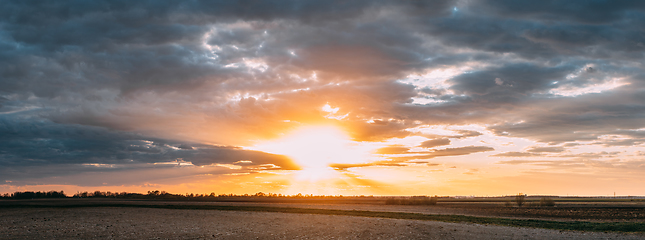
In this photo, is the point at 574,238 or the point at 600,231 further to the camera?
the point at 600,231

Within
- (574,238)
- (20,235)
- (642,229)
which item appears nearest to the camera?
(574,238)

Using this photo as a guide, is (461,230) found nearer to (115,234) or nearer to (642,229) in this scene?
(642,229)

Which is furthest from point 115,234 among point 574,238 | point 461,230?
point 574,238

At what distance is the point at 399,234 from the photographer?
114 ft

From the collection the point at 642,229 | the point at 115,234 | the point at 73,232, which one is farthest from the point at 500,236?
the point at 73,232

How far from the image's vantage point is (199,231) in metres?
37.5

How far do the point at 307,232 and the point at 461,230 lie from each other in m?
16.1

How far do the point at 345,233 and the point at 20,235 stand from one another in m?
31.6

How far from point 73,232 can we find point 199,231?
40.3ft

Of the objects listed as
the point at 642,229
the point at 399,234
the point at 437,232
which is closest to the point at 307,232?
the point at 399,234

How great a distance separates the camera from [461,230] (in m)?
37.0

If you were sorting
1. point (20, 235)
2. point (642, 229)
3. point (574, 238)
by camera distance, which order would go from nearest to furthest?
point (574, 238) < point (20, 235) < point (642, 229)

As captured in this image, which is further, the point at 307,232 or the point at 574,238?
the point at 307,232

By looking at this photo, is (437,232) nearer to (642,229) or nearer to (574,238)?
(574,238)
